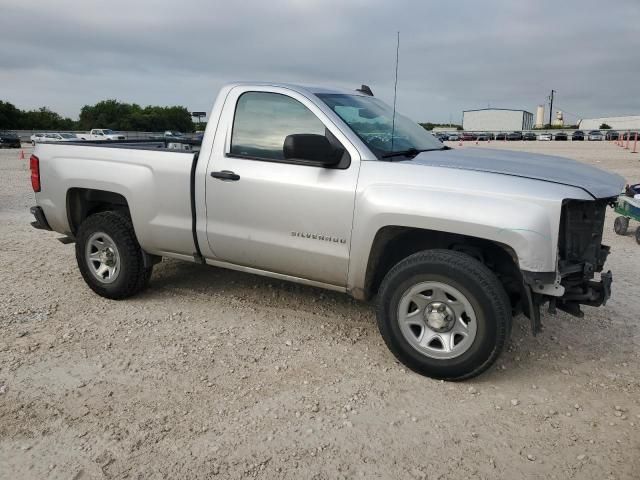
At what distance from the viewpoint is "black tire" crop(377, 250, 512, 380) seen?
3.20 meters

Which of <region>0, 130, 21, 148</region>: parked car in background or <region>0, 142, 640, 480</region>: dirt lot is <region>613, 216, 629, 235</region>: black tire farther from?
<region>0, 130, 21, 148</region>: parked car in background

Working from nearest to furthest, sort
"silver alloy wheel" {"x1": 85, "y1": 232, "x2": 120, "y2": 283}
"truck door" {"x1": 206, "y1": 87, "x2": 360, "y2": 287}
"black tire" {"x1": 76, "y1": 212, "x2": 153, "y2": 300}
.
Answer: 1. "truck door" {"x1": 206, "y1": 87, "x2": 360, "y2": 287}
2. "black tire" {"x1": 76, "y1": 212, "x2": 153, "y2": 300}
3. "silver alloy wheel" {"x1": 85, "y1": 232, "x2": 120, "y2": 283}

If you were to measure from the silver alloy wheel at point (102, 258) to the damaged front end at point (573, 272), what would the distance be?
136 inches

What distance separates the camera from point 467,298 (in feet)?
10.7

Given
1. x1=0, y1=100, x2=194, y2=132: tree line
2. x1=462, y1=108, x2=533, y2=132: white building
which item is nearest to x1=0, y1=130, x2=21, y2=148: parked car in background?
x1=0, y1=100, x2=194, y2=132: tree line

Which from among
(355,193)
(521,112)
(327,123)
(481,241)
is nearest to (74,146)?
(327,123)

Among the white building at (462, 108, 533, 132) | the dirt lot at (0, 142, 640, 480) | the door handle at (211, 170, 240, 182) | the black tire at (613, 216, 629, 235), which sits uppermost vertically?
the white building at (462, 108, 533, 132)

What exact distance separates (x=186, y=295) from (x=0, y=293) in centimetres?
177

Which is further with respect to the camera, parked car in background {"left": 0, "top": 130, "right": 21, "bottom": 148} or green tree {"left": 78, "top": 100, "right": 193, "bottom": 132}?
green tree {"left": 78, "top": 100, "right": 193, "bottom": 132}

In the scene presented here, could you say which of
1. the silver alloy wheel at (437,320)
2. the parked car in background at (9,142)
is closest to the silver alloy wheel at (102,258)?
the silver alloy wheel at (437,320)

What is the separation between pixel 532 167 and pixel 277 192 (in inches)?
69.9

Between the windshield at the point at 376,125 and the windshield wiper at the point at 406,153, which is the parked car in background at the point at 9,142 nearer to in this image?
the windshield at the point at 376,125

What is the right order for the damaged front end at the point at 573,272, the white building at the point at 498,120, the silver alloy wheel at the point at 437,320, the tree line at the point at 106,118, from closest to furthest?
1. the damaged front end at the point at 573,272
2. the silver alloy wheel at the point at 437,320
3. the tree line at the point at 106,118
4. the white building at the point at 498,120

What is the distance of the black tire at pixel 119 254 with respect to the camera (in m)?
4.62
